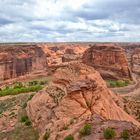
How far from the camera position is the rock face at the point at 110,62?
86938mm

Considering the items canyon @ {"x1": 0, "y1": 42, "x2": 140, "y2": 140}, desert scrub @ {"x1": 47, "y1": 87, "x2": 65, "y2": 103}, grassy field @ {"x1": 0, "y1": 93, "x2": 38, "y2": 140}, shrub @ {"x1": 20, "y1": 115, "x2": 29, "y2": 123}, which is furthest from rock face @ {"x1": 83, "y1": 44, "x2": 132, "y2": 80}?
shrub @ {"x1": 20, "y1": 115, "x2": 29, "y2": 123}

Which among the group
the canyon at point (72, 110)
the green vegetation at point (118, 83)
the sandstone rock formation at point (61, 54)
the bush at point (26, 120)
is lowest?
the green vegetation at point (118, 83)

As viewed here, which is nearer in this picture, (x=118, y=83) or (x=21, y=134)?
(x=21, y=134)

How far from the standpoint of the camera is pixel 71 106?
1276 inches

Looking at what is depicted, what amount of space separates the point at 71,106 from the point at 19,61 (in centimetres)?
6500

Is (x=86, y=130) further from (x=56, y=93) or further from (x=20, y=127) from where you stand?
(x=20, y=127)

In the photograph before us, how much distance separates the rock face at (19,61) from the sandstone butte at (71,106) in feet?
165

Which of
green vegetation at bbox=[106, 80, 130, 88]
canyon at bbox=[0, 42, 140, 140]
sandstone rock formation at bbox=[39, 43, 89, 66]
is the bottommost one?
green vegetation at bbox=[106, 80, 130, 88]

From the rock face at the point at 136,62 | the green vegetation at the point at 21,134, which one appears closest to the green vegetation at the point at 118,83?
the rock face at the point at 136,62

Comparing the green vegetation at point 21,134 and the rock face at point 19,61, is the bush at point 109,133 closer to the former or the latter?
the green vegetation at point 21,134

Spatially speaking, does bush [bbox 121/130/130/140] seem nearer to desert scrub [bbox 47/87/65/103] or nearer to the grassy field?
the grassy field

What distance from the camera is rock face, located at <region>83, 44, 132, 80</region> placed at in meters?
86.9

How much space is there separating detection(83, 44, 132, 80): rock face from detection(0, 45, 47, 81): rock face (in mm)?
17916

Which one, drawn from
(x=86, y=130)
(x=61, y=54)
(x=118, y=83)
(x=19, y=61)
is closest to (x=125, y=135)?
(x=86, y=130)
